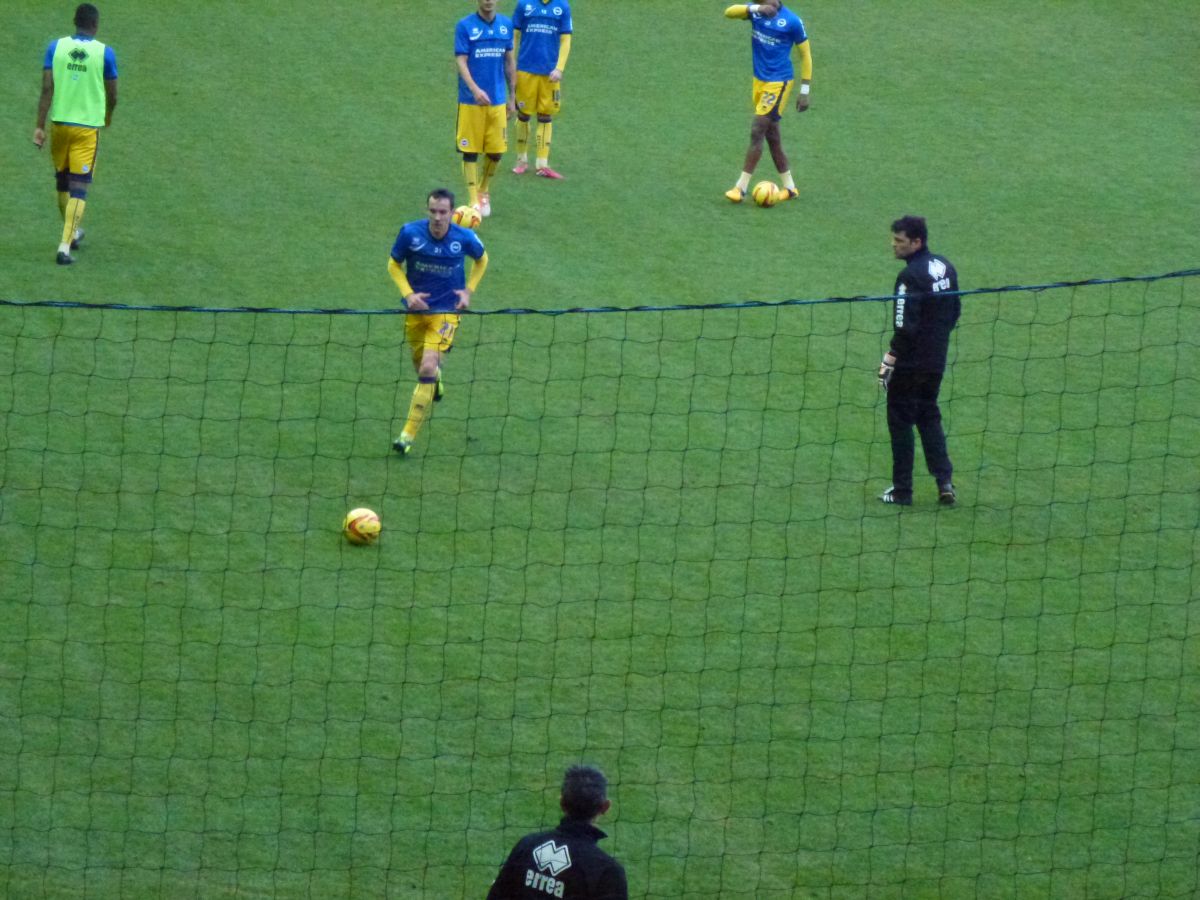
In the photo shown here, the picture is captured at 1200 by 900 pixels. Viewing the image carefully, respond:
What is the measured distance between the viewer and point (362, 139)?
61.1 ft

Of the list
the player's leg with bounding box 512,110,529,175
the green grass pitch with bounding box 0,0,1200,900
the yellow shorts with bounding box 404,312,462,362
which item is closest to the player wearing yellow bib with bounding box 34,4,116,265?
the green grass pitch with bounding box 0,0,1200,900

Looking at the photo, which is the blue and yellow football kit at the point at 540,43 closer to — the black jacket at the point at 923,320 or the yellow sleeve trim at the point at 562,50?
the yellow sleeve trim at the point at 562,50

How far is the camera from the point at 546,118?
17641 millimetres

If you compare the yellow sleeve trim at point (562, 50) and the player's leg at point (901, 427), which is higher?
the yellow sleeve trim at point (562, 50)

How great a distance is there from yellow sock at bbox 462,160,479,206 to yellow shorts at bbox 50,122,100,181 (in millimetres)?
3414

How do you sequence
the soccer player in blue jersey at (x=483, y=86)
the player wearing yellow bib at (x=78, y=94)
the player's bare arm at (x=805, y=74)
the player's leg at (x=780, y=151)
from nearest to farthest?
the player wearing yellow bib at (x=78, y=94) → the soccer player in blue jersey at (x=483, y=86) → the player's leg at (x=780, y=151) → the player's bare arm at (x=805, y=74)

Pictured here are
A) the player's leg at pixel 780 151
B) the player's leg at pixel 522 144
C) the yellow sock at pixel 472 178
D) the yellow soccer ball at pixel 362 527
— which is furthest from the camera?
the player's leg at pixel 522 144

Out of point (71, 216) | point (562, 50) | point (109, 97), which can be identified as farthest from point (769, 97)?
point (71, 216)

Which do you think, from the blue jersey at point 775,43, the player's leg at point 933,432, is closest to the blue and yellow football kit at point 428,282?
the player's leg at point 933,432

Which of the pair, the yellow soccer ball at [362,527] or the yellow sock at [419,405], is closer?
the yellow soccer ball at [362,527]

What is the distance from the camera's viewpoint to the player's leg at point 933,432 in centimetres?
1141

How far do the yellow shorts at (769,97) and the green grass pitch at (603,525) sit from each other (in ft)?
3.57

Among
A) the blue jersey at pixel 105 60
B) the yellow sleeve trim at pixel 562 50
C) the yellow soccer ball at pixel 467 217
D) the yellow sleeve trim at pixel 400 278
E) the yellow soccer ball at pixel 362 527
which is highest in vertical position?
the yellow sleeve trim at pixel 562 50

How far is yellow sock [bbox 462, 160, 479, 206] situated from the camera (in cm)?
1634
